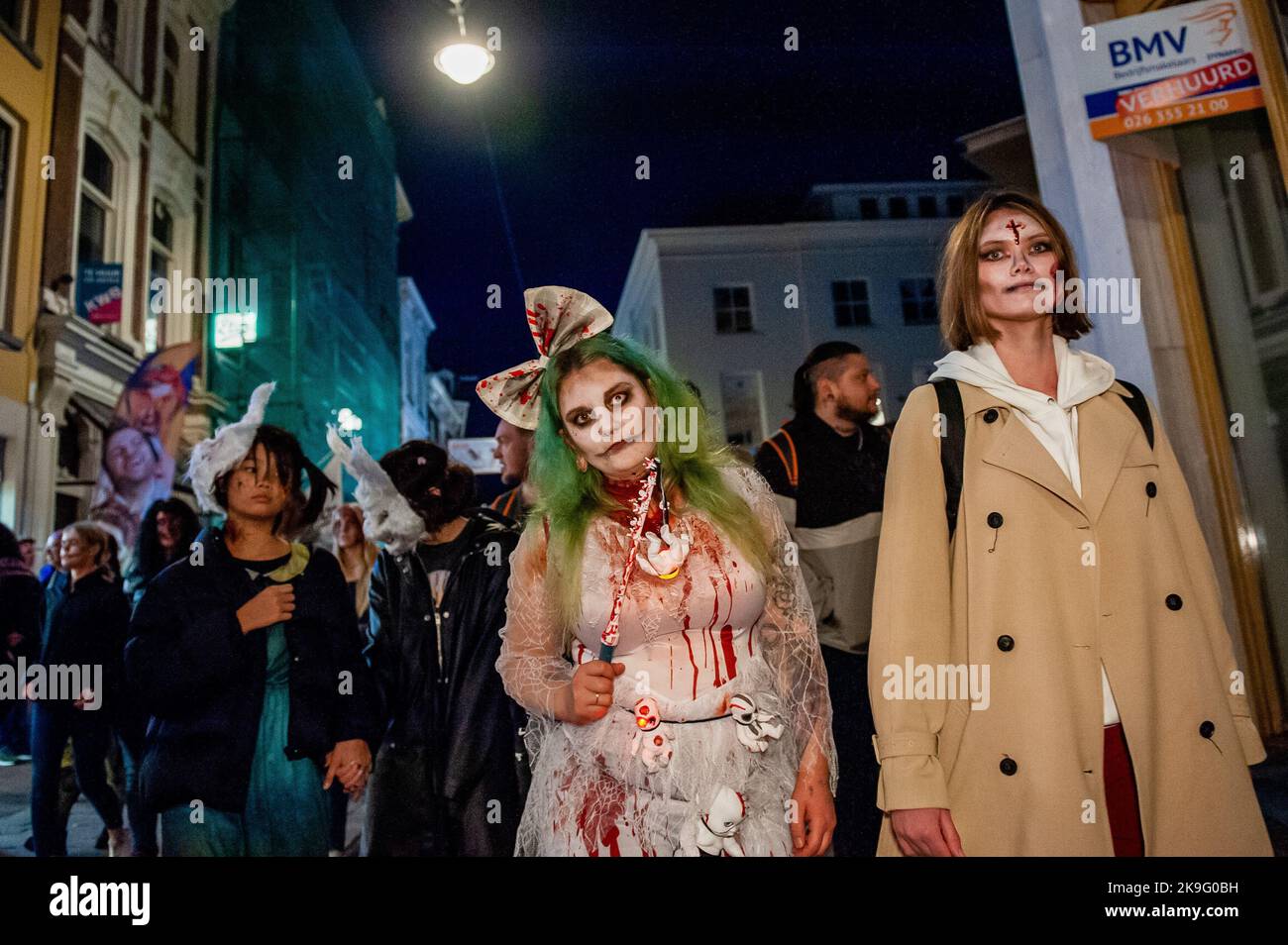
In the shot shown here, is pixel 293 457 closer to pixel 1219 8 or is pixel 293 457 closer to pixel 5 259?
pixel 5 259

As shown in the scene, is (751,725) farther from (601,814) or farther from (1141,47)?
(1141,47)

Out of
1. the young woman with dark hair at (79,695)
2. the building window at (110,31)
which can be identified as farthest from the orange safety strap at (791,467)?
the building window at (110,31)

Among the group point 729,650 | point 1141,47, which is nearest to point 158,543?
point 729,650

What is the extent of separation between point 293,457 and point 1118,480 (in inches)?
91.1

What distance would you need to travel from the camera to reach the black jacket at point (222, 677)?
2.39m

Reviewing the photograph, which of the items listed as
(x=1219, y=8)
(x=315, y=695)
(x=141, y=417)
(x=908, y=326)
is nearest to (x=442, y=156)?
(x=141, y=417)

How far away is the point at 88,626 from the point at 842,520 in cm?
305

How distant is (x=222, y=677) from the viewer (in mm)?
2439

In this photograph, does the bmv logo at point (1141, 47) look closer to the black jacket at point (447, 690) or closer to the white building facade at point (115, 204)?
the black jacket at point (447, 690)

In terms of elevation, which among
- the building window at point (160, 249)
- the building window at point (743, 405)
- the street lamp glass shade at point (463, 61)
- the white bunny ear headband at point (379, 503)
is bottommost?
the white bunny ear headband at point (379, 503)

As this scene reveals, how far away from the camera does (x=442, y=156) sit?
4359 mm

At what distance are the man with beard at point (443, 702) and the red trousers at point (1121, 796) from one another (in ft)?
5.57

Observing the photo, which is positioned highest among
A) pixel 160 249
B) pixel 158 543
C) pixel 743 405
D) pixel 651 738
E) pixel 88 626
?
pixel 160 249

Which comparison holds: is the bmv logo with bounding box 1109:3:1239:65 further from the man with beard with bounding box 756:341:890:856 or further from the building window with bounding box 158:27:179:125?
the building window with bounding box 158:27:179:125
